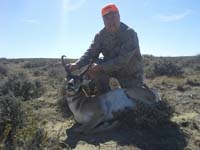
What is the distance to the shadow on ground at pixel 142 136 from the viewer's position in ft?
18.9

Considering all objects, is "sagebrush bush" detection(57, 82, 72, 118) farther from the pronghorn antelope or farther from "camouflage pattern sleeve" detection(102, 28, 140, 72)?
"camouflage pattern sleeve" detection(102, 28, 140, 72)

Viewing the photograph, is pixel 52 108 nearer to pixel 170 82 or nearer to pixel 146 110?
pixel 146 110

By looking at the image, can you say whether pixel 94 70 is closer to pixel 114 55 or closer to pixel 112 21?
pixel 114 55

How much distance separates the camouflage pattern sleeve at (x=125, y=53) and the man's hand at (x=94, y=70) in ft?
0.32

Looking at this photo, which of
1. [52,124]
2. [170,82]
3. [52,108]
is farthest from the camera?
[170,82]

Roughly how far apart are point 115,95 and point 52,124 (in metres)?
1.36

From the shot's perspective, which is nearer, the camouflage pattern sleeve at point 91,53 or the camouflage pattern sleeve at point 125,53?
the camouflage pattern sleeve at point 125,53

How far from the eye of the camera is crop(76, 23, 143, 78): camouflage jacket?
6.78 meters

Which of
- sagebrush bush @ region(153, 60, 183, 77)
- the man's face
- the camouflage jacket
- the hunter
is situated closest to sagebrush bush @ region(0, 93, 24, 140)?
the hunter

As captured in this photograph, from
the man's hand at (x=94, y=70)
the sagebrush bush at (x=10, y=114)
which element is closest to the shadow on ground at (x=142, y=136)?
the sagebrush bush at (x=10, y=114)

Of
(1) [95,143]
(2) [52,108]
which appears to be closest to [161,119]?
(1) [95,143]

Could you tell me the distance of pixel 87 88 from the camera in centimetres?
711

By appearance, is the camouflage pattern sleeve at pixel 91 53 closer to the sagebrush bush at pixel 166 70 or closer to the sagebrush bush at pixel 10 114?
the sagebrush bush at pixel 10 114

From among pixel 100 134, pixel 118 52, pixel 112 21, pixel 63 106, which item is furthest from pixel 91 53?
pixel 100 134
